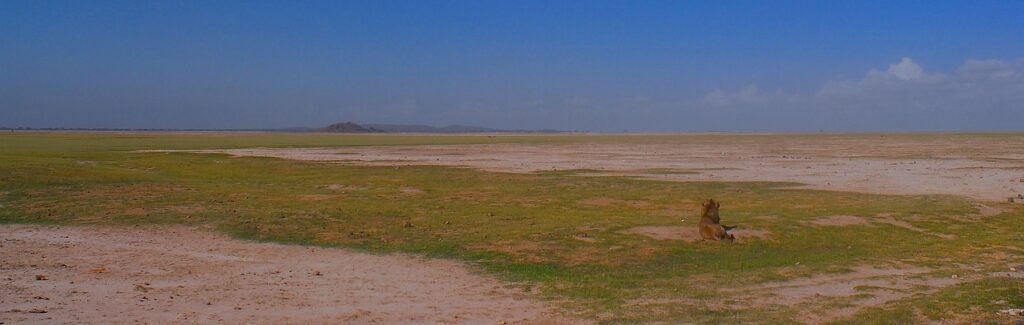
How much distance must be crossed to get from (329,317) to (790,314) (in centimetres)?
492

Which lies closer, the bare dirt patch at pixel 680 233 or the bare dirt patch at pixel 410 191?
the bare dirt patch at pixel 680 233

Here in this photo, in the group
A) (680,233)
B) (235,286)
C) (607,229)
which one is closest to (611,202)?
(607,229)

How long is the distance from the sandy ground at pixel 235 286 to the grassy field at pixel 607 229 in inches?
32.8

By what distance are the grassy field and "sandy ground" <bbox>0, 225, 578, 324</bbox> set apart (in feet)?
2.74

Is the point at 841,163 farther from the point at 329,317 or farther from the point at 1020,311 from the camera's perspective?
the point at 329,317

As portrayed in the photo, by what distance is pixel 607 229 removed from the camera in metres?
16.2

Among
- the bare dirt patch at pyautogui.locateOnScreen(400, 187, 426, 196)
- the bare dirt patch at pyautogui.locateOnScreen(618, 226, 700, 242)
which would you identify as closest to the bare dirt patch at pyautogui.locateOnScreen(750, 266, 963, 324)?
the bare dirt patch at pyautogui.locateOnScreen(618, 226, 700, 242)

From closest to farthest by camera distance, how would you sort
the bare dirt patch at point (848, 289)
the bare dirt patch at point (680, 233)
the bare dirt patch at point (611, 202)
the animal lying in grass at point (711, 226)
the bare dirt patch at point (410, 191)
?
the bare dirt patch at point (848, 289) < the animal lying in grass at point (711, 226) < the bare dirt patch at point (680, 233) < the bare dirt patch at point (611, 202) < the bare dirt patch at point (410, 191)

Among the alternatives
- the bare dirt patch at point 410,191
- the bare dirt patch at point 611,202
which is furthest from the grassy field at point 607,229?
the bare dirt patch at point 611,202

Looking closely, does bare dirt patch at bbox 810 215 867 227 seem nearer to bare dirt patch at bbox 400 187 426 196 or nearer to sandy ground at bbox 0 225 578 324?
sandy ground at bbox 0 225 578 324

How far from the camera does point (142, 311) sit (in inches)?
380

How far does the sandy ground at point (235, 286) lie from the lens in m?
9.51

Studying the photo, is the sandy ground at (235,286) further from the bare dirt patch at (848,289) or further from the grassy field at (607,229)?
the bare dirt patch at (848,289)

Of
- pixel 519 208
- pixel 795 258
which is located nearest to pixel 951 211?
pixel 795 258
